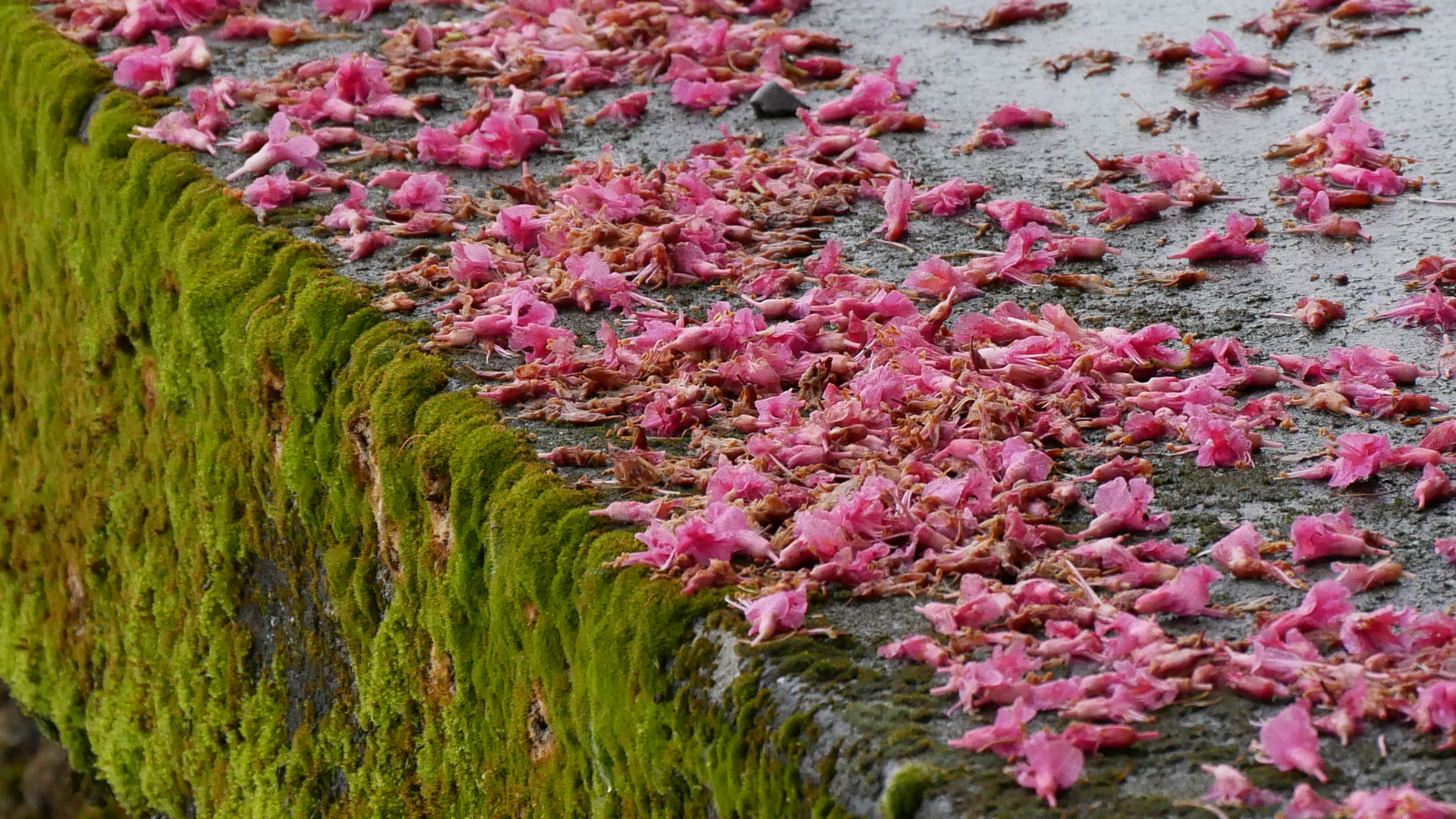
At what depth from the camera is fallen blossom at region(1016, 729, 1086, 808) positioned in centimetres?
165

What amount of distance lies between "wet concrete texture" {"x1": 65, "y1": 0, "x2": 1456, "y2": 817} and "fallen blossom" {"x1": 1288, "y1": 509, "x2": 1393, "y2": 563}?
0.06 metres

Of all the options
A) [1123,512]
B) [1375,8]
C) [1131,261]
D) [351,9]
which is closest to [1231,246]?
[1131,261]

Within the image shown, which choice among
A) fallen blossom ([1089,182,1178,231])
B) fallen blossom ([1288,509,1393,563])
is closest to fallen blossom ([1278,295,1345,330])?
fallen blossom ([1089,182,1178,231])

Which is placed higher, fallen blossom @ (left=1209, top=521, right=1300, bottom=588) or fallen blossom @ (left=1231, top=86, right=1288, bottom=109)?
fallen blossom @ (left=1209, top=521, right=1300, bottom=588)

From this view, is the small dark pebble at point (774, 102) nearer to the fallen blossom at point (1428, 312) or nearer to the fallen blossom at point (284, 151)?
the fallen blossom at point (284, 151)

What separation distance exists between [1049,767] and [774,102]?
2764 millimetres

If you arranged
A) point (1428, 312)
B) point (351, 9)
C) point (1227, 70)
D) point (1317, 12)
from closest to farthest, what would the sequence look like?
point (1428, 312) < point (1227, 70) < point (1317, 12) < point (351, 9)

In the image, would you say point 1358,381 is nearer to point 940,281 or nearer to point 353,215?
point 940,281

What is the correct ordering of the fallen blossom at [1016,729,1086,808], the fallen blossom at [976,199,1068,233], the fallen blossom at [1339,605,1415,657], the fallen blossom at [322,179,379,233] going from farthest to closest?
the fallen blossom at [322,179,379,233]
the fallen blossom at [976,199,1068,233]
the fallen blossom at [1339,605,1415,657]
the fallen blossom at [1016,729,1086,808]

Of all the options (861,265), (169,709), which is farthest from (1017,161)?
(169,709)

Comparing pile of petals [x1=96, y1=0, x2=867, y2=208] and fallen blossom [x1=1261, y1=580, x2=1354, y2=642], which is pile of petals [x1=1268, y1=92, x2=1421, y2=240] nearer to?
pile of petals [x1=96, y1=0, x2=867, y2=208]

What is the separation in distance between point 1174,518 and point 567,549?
36.0 inches

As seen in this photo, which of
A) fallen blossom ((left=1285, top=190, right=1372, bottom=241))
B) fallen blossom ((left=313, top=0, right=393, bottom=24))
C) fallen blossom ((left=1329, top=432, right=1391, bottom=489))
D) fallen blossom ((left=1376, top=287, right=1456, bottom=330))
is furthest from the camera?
fallen blossom ((left=313, top=0, right=393, bottom=24))

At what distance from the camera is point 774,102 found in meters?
4.11
